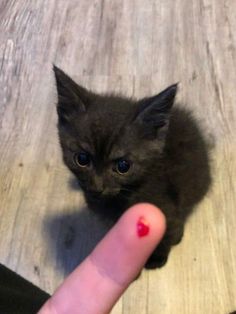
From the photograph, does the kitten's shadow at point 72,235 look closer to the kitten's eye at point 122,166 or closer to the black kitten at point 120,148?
the black kitten at point 120,148

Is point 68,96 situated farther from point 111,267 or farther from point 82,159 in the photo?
point 111,267

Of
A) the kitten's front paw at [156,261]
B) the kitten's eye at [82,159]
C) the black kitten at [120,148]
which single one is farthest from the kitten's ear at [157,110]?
the kitten's front paw at [156,261]

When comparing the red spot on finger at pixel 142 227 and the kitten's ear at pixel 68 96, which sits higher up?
the red spot on finger at pixel 142 227

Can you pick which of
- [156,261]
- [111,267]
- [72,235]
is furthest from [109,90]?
[111,267]

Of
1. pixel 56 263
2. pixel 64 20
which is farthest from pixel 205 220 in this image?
pixel 64 20

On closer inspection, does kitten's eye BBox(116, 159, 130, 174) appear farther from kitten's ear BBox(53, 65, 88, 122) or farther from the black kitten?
kitten's ear BBox(53, 65, 88, 122)

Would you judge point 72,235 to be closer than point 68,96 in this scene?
No
